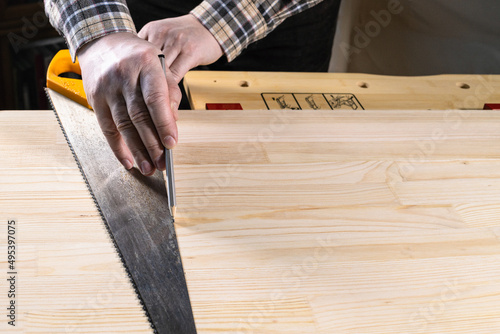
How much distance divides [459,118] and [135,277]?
83 cm

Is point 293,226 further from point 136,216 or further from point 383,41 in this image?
point 383,41

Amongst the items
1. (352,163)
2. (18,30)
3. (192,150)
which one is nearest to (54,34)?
(18,30)

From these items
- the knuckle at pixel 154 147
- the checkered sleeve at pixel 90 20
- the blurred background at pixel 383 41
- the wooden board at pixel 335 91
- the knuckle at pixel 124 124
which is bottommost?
the blurred background at pixel 383 41

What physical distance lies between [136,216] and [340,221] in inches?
13.6

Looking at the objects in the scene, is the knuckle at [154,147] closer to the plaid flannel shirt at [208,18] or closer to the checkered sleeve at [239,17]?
the plaid flannel shirt at [208,18]

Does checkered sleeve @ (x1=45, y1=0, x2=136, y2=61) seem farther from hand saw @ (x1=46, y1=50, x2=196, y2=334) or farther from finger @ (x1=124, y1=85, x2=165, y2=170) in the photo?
finger @ (x1=124, y1=85, x2=165, y2=170)

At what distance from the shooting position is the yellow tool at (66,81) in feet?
3.78

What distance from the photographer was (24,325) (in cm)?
66

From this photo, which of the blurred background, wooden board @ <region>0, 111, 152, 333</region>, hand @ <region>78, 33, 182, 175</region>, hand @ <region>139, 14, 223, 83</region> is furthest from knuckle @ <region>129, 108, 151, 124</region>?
the blurred background

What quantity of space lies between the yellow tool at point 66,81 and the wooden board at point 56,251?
16 cm

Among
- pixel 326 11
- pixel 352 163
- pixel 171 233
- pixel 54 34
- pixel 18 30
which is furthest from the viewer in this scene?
pixel 54 34

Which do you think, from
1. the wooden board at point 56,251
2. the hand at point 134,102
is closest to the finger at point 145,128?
the hand at point 134,102

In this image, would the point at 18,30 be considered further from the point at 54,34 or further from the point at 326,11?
the point at 326,11

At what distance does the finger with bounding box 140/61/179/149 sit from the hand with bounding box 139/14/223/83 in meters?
0.24
